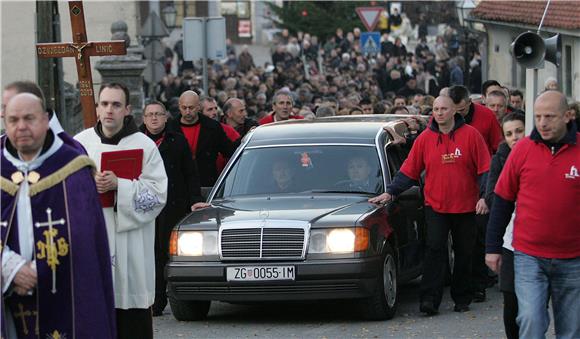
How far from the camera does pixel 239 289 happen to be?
12.1 m

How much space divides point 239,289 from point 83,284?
4691 millimetres

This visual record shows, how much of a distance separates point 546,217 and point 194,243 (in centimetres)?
427

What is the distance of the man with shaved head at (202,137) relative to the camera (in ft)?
48.2

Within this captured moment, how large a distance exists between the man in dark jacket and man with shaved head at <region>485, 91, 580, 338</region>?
4709 millimetres

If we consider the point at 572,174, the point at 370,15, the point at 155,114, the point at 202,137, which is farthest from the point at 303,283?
the point at 370,15

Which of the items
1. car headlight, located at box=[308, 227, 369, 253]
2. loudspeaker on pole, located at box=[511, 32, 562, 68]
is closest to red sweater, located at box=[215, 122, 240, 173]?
car headlight, located at box=[308, 227, 369, 253]

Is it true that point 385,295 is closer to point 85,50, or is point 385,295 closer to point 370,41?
point 85,50

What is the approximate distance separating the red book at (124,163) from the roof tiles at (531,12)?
21959mm

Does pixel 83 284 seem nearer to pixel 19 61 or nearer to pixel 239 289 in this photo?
pixel 239 289

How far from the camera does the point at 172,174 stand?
1317 cm

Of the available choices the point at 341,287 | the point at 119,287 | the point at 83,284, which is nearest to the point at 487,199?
the point at 341,287

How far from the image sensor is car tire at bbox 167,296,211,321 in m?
12.7

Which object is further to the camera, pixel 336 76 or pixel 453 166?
pixel 336 76

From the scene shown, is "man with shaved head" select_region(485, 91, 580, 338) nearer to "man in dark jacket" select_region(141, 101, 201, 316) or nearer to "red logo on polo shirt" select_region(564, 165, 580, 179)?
"red logo on polo shirt" select_region(564, 165, 580, 179)
